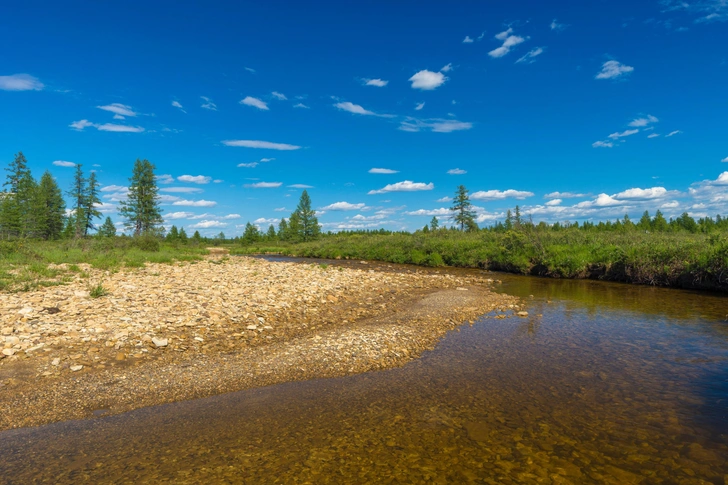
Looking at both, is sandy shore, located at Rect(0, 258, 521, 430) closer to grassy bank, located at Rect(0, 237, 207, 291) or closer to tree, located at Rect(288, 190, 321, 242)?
grassy bank, located at Rect(0, 237, 207, 291)

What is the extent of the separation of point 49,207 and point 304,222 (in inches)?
2115

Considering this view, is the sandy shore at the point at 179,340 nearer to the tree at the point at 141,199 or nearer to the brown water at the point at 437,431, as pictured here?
the brown water at the point at 437,431

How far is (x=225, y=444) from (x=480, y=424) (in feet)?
15.1

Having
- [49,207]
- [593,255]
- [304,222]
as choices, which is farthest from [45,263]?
[304,222]

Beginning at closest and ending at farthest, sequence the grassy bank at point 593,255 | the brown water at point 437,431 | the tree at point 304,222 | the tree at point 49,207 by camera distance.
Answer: the brown water at point 437,431
the grassy bank at point 593,255
the tree at point 49,207
the tree at point 304,222

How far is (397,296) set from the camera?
20344 millimetres

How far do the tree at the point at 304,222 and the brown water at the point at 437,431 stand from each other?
300ft

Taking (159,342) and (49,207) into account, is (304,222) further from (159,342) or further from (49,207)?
(159,342)

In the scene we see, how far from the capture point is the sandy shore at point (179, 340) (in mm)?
7656

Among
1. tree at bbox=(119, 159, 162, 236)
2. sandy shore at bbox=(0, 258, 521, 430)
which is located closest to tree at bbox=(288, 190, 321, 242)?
tree at bbox=(119, 159, 162, 236)

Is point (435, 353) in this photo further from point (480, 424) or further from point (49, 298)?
point (49, 298)

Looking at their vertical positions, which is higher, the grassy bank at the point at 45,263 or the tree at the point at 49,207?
the tree at the point at 49,207

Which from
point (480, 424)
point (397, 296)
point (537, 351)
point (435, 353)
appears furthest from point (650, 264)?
point (480, 424)

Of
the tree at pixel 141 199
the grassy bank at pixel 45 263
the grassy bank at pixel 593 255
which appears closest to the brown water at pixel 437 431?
the grassy bank at pixel 45 263
